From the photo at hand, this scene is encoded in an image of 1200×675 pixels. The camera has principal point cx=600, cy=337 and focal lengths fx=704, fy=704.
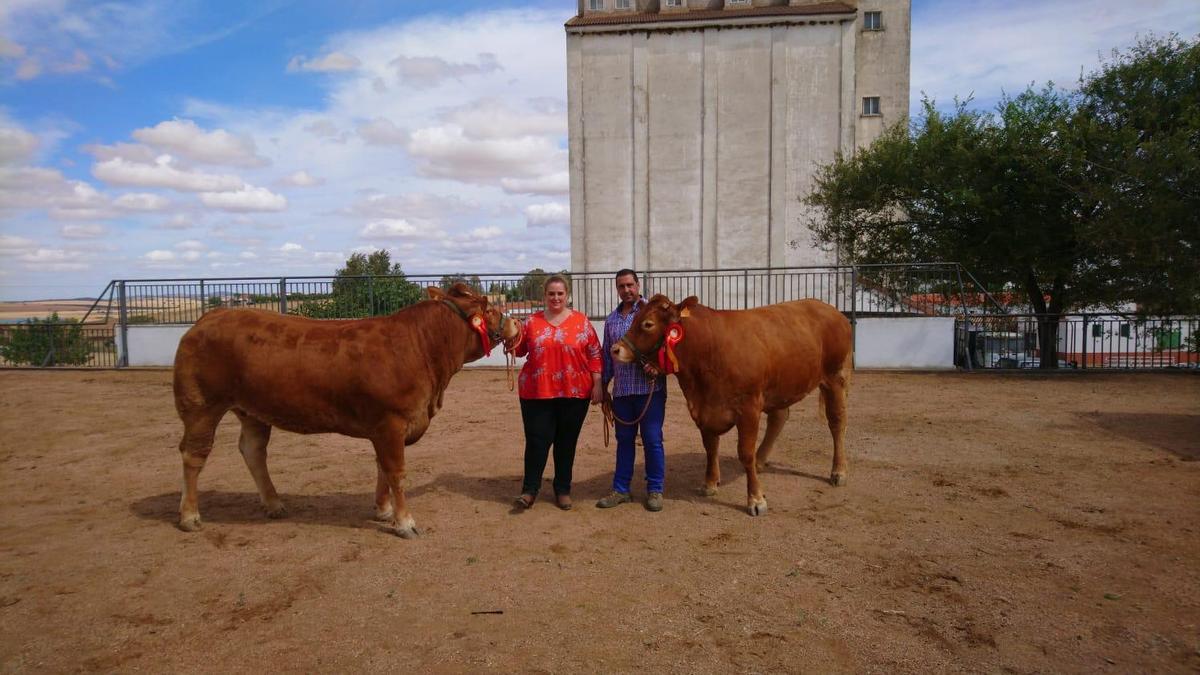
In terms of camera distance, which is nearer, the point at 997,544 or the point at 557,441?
the point at 997,544

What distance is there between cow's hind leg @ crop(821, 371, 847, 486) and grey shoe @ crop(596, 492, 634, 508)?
1.93 metres

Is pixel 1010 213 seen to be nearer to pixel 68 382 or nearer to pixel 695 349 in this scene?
pixel 695 349

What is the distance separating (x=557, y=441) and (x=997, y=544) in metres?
3.13

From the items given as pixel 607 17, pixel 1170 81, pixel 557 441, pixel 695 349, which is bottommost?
pixel 557 441

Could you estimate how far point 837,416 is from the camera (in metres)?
6.22

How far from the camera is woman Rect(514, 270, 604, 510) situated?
525cm

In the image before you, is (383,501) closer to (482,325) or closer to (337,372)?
(337,372)

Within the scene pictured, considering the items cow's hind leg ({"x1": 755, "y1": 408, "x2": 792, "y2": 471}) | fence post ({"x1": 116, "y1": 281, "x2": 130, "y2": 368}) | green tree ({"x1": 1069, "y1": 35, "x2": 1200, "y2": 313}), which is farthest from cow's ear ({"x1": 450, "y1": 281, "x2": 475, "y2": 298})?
fence post ({"x1": 116, "y1": 281, "x2": 130, "y2": 368})

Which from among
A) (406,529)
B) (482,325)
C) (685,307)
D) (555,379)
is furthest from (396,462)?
(685,307)

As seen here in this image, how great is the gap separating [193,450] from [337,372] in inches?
49.7

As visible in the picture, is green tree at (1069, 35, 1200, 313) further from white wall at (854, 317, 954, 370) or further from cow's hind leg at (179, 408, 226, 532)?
cow's hind leg at (179, 408, 226, 532)

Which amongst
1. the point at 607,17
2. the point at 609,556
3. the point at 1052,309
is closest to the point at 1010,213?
the point at 1052,309

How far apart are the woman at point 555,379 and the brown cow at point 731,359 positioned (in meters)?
0.35

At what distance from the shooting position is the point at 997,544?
4.62 metres
